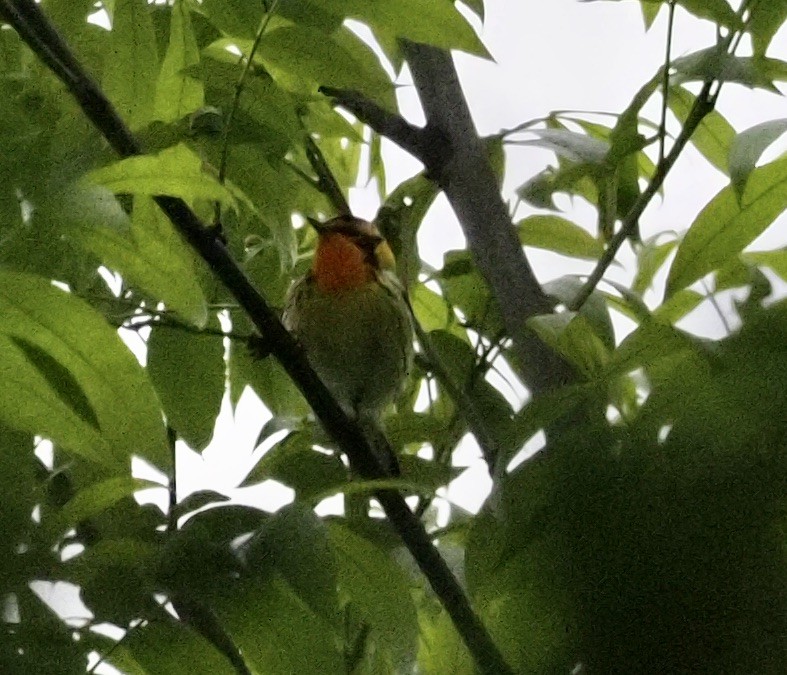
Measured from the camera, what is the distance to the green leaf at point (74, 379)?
0.52 meters

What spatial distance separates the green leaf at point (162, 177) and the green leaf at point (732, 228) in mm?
291

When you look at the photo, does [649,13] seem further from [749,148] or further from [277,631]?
[277,631]

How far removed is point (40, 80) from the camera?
0.76m

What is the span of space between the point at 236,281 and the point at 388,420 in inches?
11.8

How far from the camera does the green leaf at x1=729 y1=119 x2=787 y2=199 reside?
601mm

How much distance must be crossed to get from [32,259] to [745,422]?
422mm

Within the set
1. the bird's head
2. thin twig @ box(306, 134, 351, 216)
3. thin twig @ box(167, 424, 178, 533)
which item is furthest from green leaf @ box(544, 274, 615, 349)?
the bird's head

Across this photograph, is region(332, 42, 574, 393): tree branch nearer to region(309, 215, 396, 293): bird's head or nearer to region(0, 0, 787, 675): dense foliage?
region(0, 0, 787, 675): dense foliage

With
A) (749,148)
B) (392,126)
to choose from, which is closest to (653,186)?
(749,148)

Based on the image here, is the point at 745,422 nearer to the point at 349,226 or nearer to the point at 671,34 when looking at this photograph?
the point at 671,34

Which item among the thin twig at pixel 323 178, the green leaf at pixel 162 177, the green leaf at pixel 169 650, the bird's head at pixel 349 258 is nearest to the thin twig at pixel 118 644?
the green leaf at pixel 169 650

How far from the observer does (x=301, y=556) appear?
54 centimetres

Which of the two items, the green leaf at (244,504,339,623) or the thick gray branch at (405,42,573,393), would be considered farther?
the thick gray branch at (405,42,573,393)

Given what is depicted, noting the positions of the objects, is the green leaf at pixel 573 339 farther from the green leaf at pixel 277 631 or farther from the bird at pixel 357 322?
the bird at pixel 357 322
